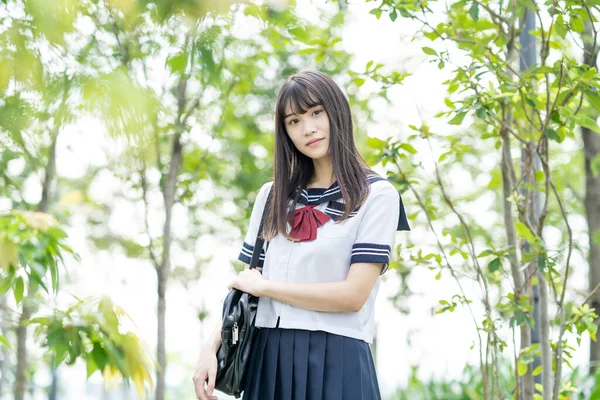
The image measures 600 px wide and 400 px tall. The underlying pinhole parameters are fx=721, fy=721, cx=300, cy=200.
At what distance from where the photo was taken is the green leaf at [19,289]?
155 centimetres

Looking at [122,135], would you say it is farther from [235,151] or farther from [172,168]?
[235,151]

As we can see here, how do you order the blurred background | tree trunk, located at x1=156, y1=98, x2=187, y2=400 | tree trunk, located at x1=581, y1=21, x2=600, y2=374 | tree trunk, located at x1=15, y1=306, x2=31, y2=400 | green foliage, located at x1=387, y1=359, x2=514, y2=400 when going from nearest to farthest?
the blurred background
tree trunk, located at x1=15, y1=306, x2=31, y2=400
tree trunk, located at x1=156, y1=98, x2=187, y2=400
green foliage, located at x1=387, y1=359, x2=514, y2=400
tree trunk, located at x1=581, y1=21, x2=600, y2=374

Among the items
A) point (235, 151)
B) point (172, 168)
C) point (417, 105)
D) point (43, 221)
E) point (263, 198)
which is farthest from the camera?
point (235, 151)

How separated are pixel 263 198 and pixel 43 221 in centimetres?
64

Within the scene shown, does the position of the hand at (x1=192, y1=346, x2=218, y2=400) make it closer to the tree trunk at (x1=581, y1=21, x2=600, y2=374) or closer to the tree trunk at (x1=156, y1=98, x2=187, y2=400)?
the tree trunk at (x1=156, y1=98, x2=187, y2=400)

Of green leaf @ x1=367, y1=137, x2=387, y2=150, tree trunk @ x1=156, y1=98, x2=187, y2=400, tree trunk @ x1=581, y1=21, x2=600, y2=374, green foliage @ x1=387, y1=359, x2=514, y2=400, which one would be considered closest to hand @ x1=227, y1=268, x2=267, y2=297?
green leaf @ x1=367, y1=137, x2=387, y2=150

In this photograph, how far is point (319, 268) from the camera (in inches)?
72.1

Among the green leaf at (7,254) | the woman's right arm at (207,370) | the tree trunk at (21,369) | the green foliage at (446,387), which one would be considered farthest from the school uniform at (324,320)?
the green foliage at (446,387)

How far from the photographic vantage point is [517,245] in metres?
2.69

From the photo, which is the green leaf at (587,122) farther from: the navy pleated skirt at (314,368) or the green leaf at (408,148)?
the navy pleated skirt at (314,368)

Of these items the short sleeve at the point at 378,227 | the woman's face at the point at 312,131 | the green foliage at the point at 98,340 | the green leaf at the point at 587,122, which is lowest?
the green foliage at the point at 98,340

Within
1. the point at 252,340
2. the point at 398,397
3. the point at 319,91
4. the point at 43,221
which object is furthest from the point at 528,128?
the point at 398,397

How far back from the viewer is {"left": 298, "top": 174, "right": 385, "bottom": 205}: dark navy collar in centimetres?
191

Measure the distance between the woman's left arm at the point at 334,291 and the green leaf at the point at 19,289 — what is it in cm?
57
